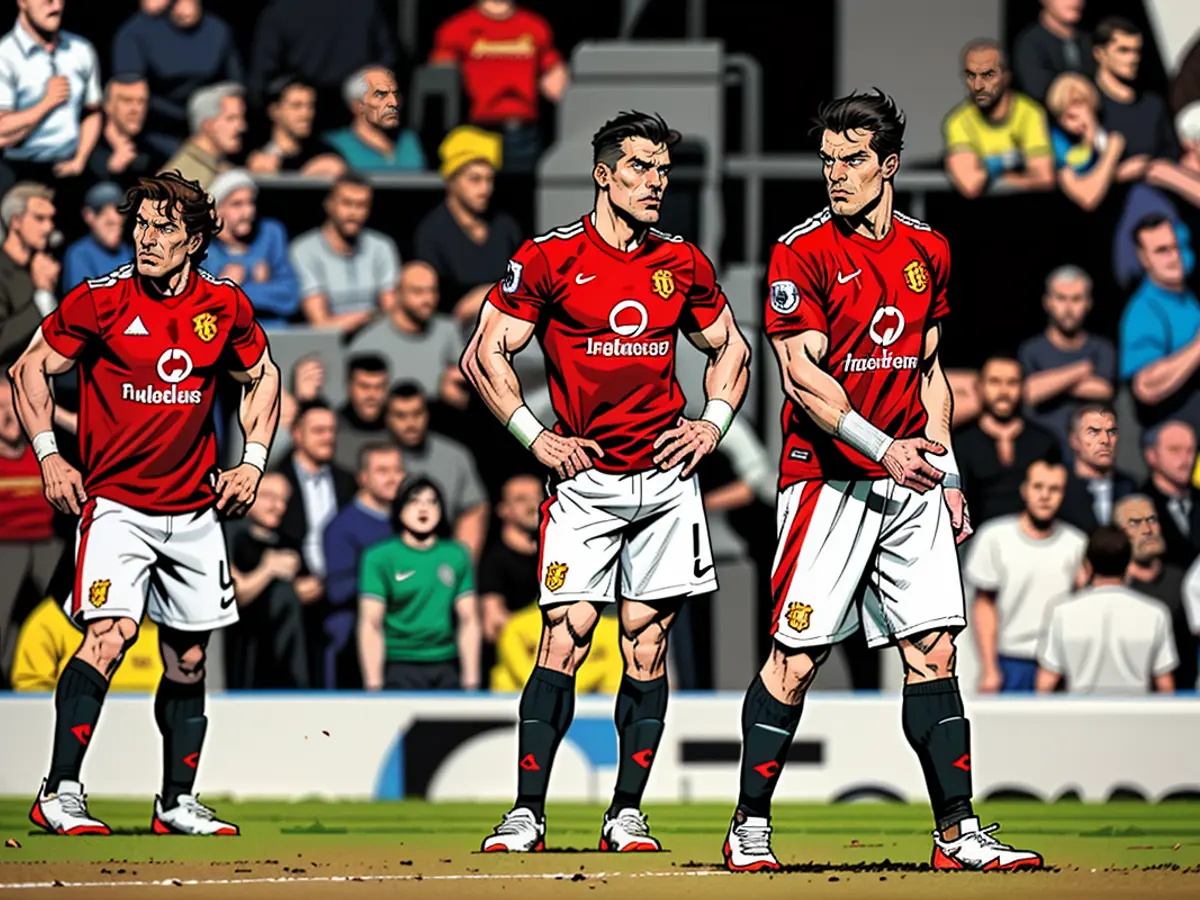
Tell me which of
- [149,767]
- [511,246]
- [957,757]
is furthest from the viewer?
[511,246]

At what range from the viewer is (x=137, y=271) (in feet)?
29.5

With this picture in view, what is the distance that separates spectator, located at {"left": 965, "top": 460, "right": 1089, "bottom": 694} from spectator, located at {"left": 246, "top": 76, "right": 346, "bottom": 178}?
13.3 ft

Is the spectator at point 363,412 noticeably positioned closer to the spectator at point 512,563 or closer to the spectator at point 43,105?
the spectator at point 512,563

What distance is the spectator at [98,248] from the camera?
11891 mm

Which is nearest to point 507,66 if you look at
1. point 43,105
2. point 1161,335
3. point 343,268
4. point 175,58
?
point 343,268

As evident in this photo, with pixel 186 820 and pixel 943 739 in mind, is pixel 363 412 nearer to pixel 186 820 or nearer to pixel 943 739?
pixel 186 820

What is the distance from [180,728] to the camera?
9.04m

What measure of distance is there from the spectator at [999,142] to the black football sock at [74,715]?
19.2 feet

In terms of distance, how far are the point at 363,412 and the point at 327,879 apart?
13.3 ft

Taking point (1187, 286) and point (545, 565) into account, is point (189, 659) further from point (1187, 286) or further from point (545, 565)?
point (1187, 286)

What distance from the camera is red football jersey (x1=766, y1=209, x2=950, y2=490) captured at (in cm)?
834

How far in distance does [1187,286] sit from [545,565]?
550 cm

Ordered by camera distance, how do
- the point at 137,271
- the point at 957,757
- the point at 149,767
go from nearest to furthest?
the point at 957,757 → the point at 137,271 → the point at 149,767

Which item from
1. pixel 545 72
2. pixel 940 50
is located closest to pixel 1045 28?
pixel 940 50
